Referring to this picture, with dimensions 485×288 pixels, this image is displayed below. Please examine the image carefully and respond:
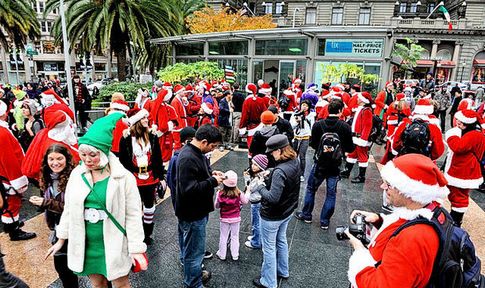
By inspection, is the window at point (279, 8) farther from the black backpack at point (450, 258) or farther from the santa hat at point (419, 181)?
the black backpack at point (450, 258)

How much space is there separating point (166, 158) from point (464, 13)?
51.5 meters

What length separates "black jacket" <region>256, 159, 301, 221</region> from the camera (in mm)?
3248

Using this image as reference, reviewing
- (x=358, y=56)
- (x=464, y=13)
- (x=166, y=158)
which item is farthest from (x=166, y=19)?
(x=464, y=13)

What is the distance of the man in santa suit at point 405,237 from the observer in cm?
161

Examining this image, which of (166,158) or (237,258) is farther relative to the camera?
(166,158)

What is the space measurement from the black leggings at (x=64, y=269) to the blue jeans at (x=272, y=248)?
1961mm

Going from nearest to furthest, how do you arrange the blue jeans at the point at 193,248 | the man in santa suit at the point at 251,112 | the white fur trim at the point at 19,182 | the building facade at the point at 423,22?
1. the blue jeans at the point at 193,248
2. the white fur trim at the point at 19,182
3. the man in santa suit at the point at 251,112
4. the building facade at the point at 423,22

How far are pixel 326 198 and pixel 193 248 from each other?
2.56 meters

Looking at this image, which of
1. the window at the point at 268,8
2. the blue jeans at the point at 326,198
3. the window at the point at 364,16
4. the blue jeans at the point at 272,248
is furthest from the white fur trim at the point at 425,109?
the window at the point at 268,8

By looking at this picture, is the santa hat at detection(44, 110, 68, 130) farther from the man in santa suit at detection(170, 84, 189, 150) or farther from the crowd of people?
the man in santa suit at detection(170, 84, 189, 150)

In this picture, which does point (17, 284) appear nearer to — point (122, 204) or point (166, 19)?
point (122, 204)

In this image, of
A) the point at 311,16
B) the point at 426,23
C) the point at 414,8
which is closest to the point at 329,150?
the point at 426,23

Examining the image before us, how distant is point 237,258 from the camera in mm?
4223

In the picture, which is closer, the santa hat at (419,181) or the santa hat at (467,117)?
the santa hat at (419,181)
